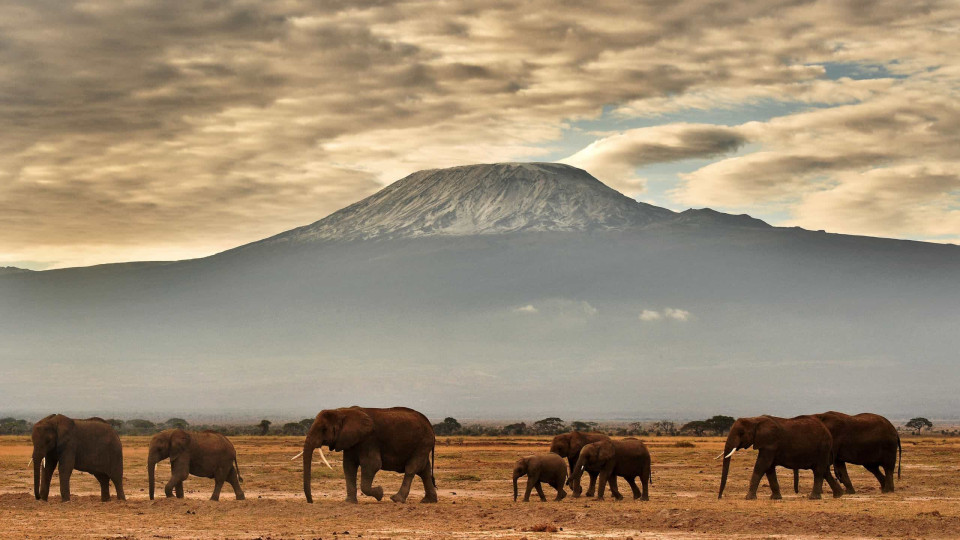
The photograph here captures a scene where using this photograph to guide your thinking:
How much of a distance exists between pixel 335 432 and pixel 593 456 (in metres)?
7.46

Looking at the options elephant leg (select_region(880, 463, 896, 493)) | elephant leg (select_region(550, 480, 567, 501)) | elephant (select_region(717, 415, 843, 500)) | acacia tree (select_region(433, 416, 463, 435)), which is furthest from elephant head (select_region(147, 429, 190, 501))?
acacia tree (select_region(433, 416, 463, 435))

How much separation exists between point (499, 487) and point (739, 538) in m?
16.7

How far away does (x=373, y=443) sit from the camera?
32375 mm

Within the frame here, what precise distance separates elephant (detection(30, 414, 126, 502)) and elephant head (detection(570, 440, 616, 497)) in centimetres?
1190

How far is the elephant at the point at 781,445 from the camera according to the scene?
35250 millimetres

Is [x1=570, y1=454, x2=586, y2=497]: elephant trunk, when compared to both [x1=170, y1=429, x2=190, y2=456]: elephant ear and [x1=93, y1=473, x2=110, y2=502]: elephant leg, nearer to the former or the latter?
[x1=170, y1=429, x2=190, y2=456]: elephant ear

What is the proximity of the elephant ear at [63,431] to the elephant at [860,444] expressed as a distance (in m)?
20.2

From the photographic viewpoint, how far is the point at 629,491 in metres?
39.2

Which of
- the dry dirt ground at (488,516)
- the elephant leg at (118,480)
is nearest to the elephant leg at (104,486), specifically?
the elephant leg at (118,480)

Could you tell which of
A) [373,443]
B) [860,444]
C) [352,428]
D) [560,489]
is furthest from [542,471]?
[860,444]

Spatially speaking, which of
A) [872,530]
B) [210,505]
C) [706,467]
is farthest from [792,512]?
[706,467]

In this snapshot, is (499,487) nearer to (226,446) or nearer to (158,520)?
(226,446)

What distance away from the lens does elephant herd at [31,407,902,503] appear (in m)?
32.2

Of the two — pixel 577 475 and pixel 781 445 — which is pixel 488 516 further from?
pixel 781 445
